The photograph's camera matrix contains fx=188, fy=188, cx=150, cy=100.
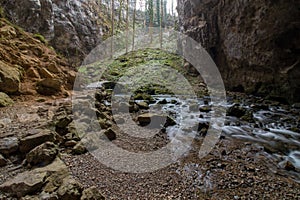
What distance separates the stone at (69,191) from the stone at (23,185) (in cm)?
34

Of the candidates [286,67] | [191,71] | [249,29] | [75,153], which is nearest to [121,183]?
[75,153]

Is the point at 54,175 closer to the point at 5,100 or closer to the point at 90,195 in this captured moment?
the point at 90,195

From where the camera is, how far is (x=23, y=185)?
101 inches

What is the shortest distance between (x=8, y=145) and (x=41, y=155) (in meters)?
A: 0.86

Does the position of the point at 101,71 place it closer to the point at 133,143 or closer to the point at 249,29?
the point at 249,29

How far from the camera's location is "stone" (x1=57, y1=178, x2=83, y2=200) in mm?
2469

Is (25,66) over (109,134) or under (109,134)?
over

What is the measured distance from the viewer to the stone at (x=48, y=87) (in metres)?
7.92

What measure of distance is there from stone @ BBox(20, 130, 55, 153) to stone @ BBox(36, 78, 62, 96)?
4.76 m

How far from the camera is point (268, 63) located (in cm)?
1288

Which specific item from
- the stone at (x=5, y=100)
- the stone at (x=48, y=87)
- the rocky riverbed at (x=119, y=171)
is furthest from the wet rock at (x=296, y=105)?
the stone at (x=5, y=100)

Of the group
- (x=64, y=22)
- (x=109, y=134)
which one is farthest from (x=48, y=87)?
(x=64, y=22)

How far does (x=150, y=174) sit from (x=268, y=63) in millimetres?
12784

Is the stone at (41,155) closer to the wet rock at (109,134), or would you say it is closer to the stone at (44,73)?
the wet rock at (109,134)
